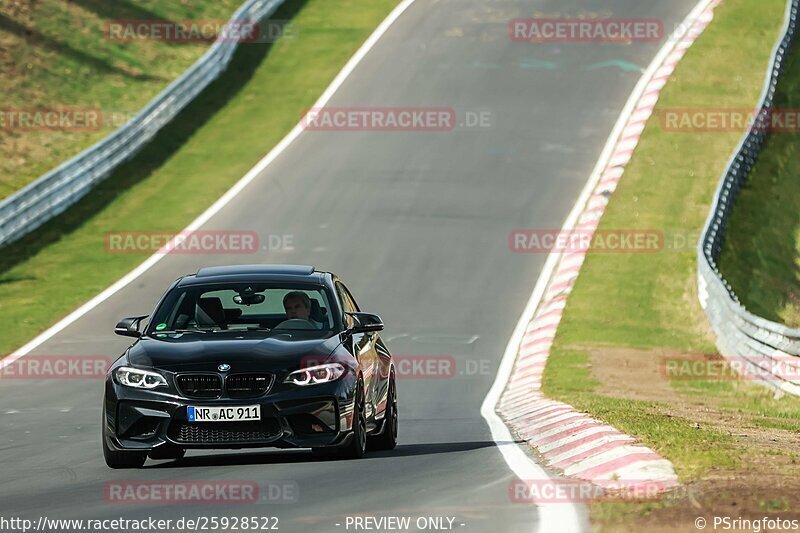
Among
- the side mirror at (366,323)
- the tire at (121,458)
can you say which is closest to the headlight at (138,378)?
the tire at (121,458)

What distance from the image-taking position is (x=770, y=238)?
29172 millimetres

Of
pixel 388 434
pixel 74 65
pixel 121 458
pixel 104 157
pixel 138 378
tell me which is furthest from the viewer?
pixel 74 65

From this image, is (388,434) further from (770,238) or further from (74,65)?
(74,65)

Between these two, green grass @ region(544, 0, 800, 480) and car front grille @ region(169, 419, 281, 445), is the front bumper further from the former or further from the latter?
green grass @ region(544, 0, 800, 480)

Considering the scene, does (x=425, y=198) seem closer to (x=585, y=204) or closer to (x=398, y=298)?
(x=585, y=204)

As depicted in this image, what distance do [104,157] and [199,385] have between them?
2183cm

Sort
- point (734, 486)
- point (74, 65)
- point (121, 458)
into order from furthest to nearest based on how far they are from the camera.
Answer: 1. point (74, 65)
2. point (121, 458)
3. point (734, 486)

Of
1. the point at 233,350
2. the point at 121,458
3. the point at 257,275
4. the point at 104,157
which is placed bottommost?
the point at 104,157

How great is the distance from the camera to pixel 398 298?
24.5 m

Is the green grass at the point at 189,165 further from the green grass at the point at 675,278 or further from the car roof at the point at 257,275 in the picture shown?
the car roof at the point at 257,275

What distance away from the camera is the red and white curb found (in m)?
9.49

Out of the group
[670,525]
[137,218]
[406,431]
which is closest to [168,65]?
[137,218]

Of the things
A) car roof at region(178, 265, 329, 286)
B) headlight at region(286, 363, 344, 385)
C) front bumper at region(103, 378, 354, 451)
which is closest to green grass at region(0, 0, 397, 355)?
car roof at region(178, 265, 329, 286)

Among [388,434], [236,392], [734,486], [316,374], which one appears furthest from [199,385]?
[734,486]
